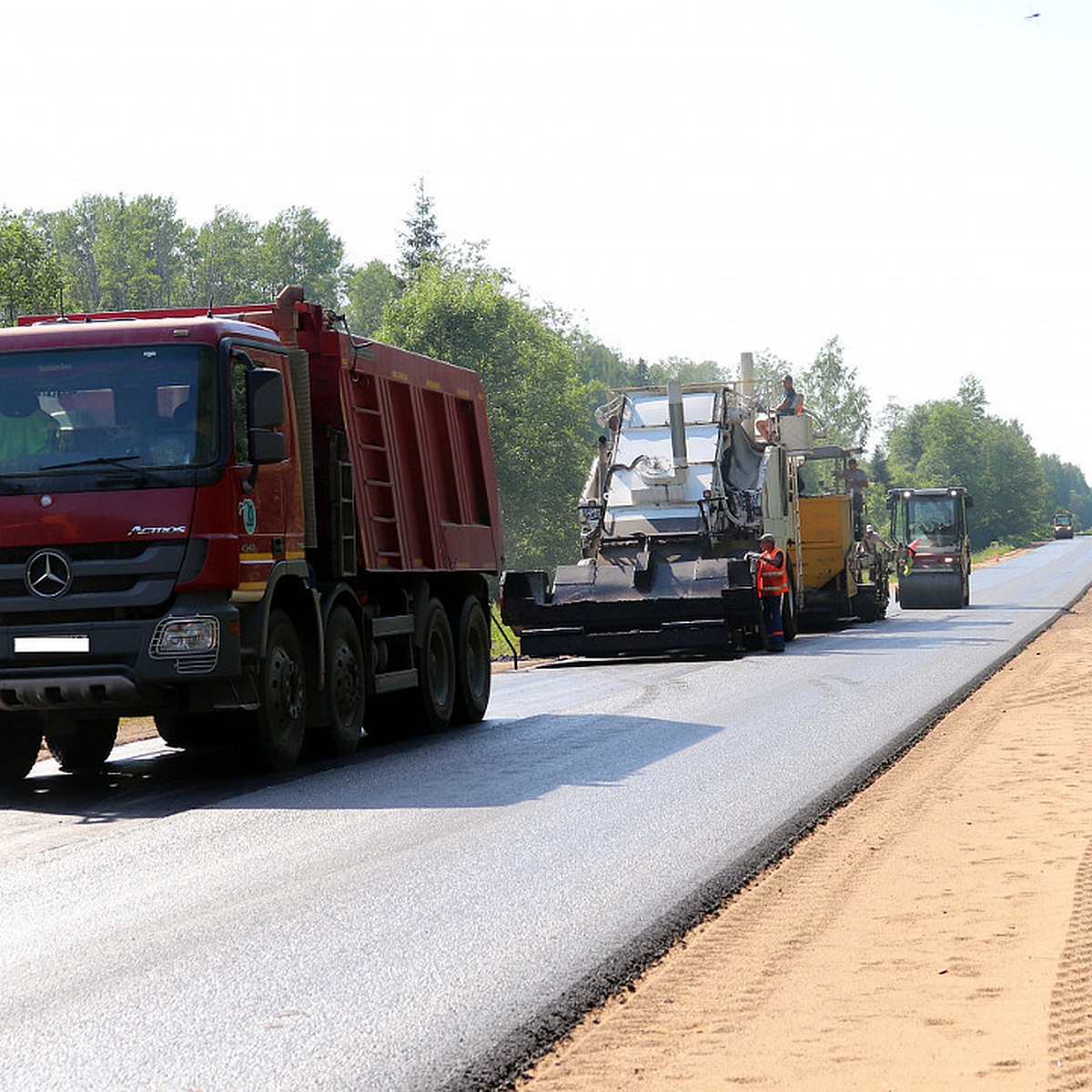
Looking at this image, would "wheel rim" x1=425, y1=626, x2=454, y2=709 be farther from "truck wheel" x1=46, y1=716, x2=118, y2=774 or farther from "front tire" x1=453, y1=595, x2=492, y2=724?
"truck wheel" x1=46, y1=716, x2=118, y2=774

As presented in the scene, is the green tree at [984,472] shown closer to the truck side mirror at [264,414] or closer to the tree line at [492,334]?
the tree line at [492,334]

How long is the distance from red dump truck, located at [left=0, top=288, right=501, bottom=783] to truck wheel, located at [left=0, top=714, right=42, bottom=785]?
0.05 feet

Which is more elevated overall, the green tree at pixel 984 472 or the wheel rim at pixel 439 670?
the green tree at pixel 984 472

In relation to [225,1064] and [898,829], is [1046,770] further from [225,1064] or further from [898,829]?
[225,1064]

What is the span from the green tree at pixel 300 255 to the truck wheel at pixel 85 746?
99.1m

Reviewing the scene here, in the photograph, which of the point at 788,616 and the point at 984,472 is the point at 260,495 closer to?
the point at 788,616

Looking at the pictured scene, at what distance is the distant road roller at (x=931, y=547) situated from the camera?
40719 millimetres

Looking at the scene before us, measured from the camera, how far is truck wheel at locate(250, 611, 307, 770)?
39.1 feet

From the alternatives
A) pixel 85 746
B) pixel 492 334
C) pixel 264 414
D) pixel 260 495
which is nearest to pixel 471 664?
pixel 85 746

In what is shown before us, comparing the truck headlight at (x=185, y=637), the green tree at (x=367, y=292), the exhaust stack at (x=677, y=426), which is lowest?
the truck headlight at (x=185, y=637)

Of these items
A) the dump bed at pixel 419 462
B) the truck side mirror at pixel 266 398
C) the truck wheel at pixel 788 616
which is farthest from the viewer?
the truck wheel at pixel 788 616

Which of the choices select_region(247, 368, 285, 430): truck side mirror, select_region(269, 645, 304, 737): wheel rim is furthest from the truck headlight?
select_region(247, 368, 285, 430): truck side mirror

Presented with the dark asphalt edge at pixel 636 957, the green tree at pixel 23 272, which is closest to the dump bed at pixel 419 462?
the dark asphalt edge at pixel 636 957

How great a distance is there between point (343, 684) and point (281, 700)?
3.66ft
